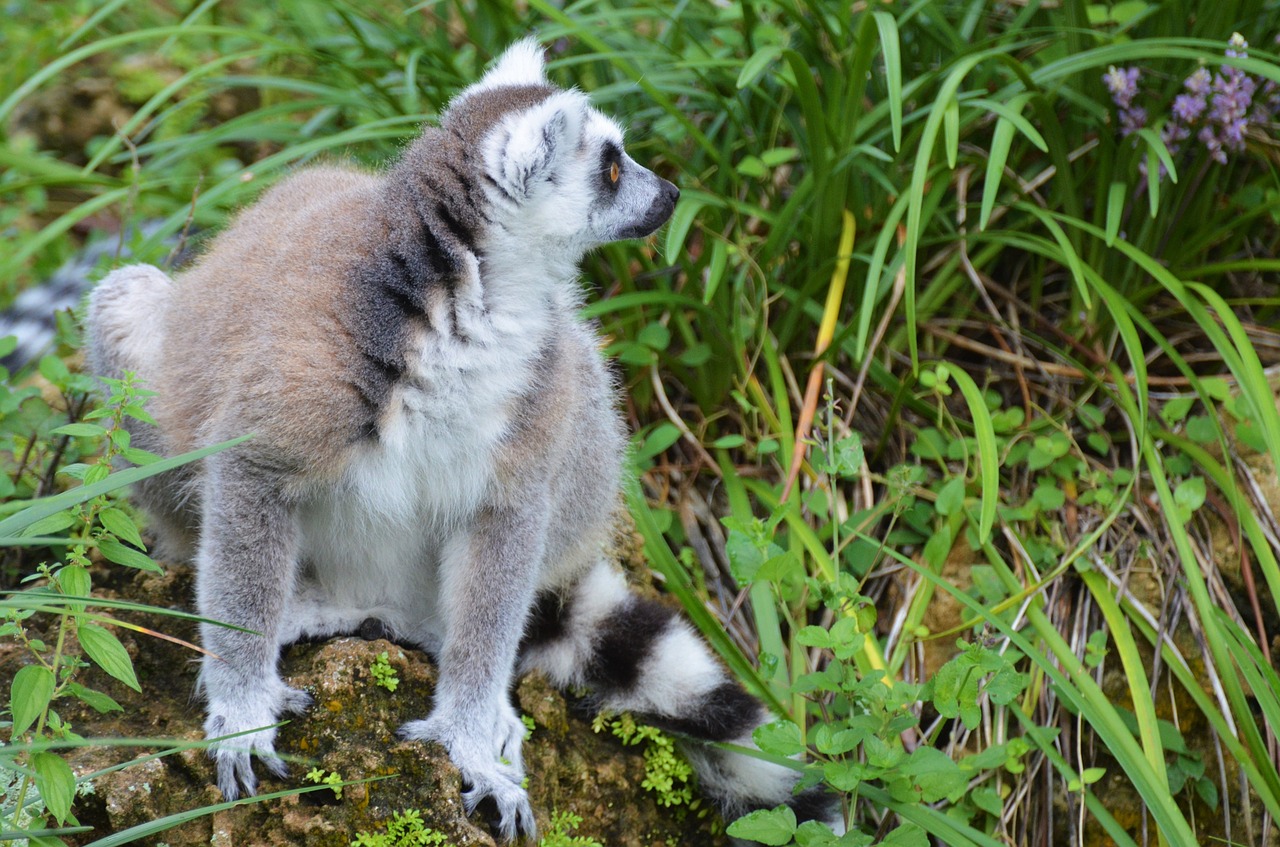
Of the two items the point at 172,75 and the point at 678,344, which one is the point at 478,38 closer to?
the point at 678,344

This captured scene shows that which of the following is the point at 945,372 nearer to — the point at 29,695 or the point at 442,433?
the point at 442,433

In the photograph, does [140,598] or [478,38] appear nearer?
[140,598]

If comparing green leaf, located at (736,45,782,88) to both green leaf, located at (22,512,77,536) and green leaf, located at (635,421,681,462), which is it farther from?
green leaf, located at (22,512,77,536)

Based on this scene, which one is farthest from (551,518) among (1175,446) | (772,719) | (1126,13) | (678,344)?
(1126,13)

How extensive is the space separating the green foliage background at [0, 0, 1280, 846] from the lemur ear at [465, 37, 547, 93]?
2.08ft

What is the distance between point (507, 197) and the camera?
2.43 meters

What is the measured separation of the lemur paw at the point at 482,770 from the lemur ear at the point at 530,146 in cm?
121

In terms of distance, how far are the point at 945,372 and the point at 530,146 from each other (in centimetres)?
146

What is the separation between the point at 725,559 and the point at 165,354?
5.80 ft

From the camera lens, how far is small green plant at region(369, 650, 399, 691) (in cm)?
260

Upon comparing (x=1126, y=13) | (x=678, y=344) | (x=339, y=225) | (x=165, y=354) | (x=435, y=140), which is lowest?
(x=678, y=344)

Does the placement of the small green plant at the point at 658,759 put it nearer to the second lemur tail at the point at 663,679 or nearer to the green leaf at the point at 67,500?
the second lemur tail at the point at 663,679

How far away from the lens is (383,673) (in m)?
2.61

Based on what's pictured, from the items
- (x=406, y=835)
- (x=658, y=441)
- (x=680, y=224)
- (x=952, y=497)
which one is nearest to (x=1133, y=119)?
(x=952, y=497)
